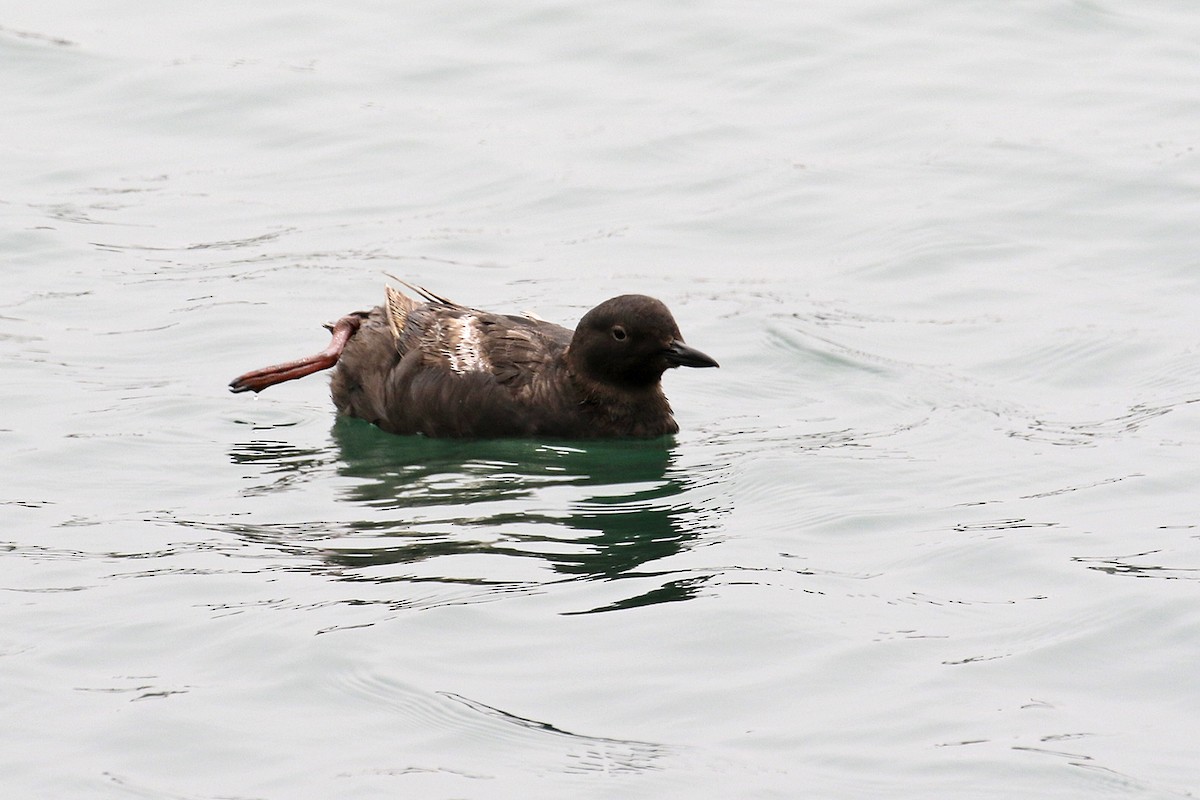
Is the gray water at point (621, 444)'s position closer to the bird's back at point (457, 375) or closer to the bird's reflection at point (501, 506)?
the bird's reflection at point (501, 506)

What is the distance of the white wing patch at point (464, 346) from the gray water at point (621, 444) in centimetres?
63

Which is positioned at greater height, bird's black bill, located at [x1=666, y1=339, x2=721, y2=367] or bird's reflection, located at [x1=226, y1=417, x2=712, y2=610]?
bird's black bill, located at [x1=666, y1=339, x2=721, y2=367]

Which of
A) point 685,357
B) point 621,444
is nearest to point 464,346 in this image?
point 621,444

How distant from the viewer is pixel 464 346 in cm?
1088

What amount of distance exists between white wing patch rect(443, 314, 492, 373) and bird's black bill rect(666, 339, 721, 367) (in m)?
1.01

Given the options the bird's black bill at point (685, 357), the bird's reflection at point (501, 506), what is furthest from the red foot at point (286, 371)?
the bird's black bill at point (685, 357)

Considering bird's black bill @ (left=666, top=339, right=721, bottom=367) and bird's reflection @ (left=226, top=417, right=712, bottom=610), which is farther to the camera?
bird's black bill @ (left=666, top=339, right=721, bottom=367)

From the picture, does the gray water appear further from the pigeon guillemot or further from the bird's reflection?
the pigeon guillemot

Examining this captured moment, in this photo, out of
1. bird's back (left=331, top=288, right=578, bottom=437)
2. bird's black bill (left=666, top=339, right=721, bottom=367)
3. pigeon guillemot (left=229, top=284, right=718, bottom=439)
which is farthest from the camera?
bird's back (left=331, top=288, right=578, bottom=437)

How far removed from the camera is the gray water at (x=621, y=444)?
22.0 ft

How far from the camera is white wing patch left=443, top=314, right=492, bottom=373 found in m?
10.8

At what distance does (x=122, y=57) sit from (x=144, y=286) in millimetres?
5637

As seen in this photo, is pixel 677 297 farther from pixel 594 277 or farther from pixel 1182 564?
pixel 1182 564

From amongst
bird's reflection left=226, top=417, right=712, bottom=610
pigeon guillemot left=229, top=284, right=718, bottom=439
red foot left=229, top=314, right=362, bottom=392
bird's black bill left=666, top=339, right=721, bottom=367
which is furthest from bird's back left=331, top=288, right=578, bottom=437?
bird's black bill left=666, top=339, right=721, bottom=367
